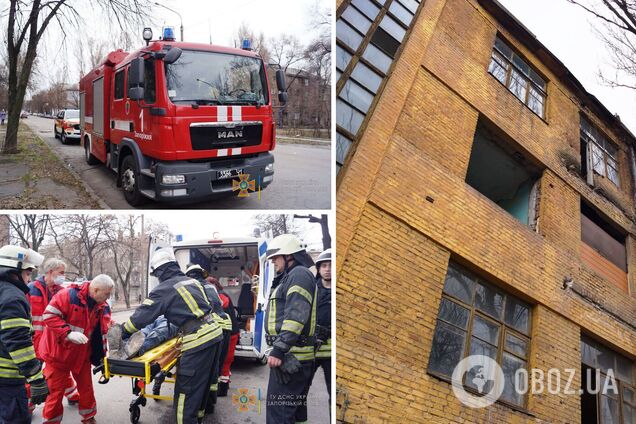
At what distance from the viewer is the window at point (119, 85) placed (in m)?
7.22

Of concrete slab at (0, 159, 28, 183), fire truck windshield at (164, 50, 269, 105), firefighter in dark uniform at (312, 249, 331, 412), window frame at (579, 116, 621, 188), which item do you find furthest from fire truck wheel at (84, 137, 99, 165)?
window frame at (579, 116, 621, 188)

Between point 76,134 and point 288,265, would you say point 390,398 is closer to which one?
point 288,265

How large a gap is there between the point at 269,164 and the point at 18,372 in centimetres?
406

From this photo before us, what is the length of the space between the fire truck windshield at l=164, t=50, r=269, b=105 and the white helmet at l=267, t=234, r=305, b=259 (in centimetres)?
250

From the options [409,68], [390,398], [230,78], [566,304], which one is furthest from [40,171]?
[566,304]

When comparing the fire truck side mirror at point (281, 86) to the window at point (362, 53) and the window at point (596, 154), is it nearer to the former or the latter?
the window at point (362, 53)

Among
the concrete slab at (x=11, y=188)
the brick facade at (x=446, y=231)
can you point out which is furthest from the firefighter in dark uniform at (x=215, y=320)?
the concrete slab at (x=11, y=188)

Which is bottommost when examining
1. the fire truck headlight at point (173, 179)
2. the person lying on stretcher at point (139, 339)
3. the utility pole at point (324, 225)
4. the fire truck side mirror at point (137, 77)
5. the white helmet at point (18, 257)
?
the person lying on stretcher at point (139, 339)

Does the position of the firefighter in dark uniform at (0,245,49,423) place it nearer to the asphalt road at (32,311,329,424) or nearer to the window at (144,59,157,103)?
the asphalt road at (32,311,329,424)

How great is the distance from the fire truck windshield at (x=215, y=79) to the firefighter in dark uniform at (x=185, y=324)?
97.4 inches

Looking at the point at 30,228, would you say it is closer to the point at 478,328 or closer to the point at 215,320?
the point at 215,320

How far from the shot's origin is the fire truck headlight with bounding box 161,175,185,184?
18.9 ft

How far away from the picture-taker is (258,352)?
6.21 metres

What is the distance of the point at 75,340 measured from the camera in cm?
460
